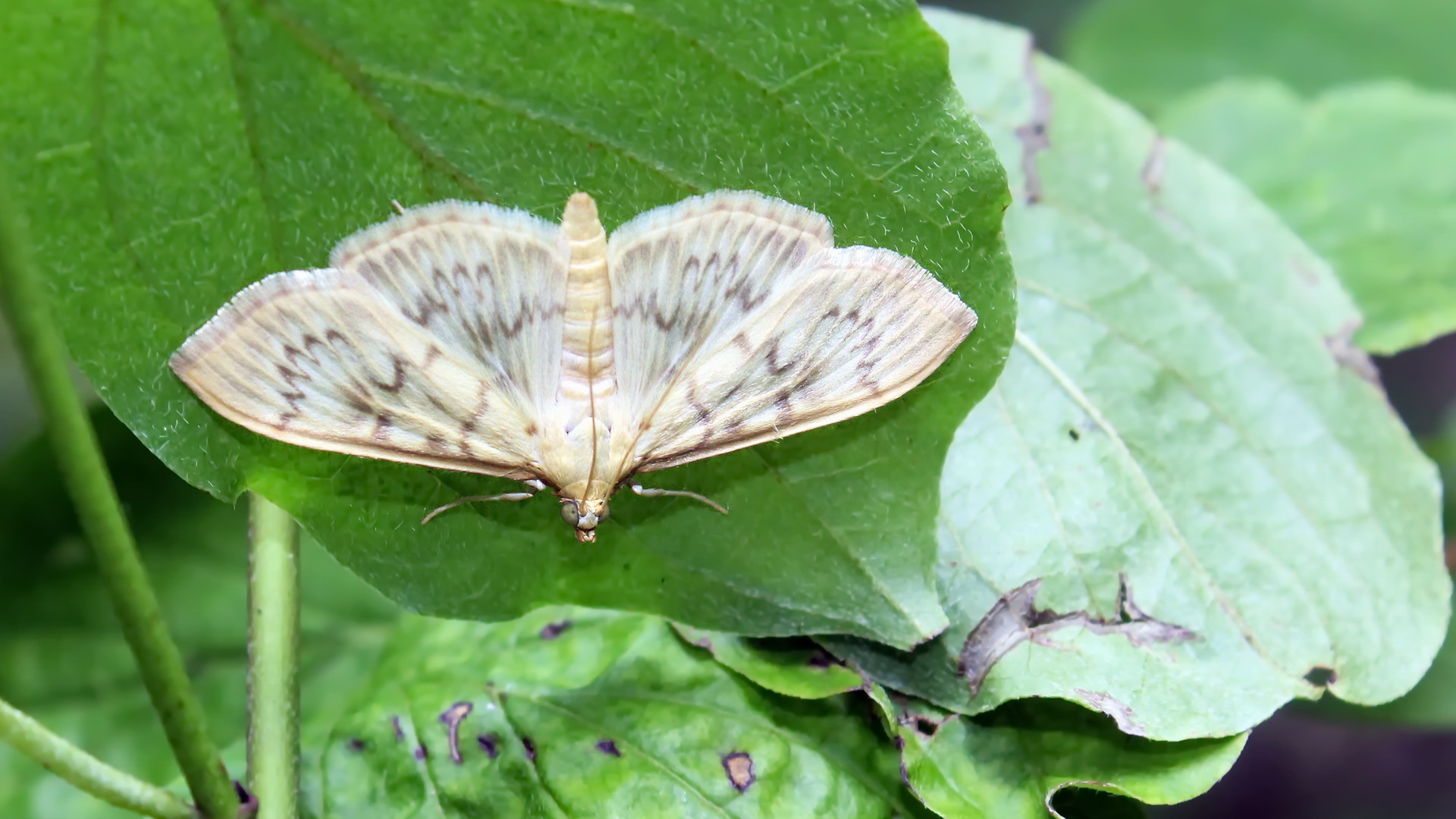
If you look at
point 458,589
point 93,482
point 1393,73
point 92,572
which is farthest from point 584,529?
point 1393,73

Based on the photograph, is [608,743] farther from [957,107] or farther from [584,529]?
[957,107]

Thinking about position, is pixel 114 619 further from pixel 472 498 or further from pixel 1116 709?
pixel 1116 709

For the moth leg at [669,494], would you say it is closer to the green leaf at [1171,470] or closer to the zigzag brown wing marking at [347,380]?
the zigzag brown wing marking at [347,380]

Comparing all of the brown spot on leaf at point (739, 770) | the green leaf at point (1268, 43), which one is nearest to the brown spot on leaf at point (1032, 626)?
the brown spot on leaf at point (739, 770)

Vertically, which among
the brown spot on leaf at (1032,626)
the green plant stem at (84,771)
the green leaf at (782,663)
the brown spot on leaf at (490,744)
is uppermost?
the green plant stem at (84,771)

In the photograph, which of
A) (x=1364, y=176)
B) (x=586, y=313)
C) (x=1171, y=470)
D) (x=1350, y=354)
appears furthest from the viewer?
(x=1364, y=176)

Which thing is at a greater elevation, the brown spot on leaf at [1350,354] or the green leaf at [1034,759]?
the brown spot on leaf at [1350,354]

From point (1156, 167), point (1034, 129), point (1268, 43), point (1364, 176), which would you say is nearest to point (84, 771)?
point (1034, 129)
